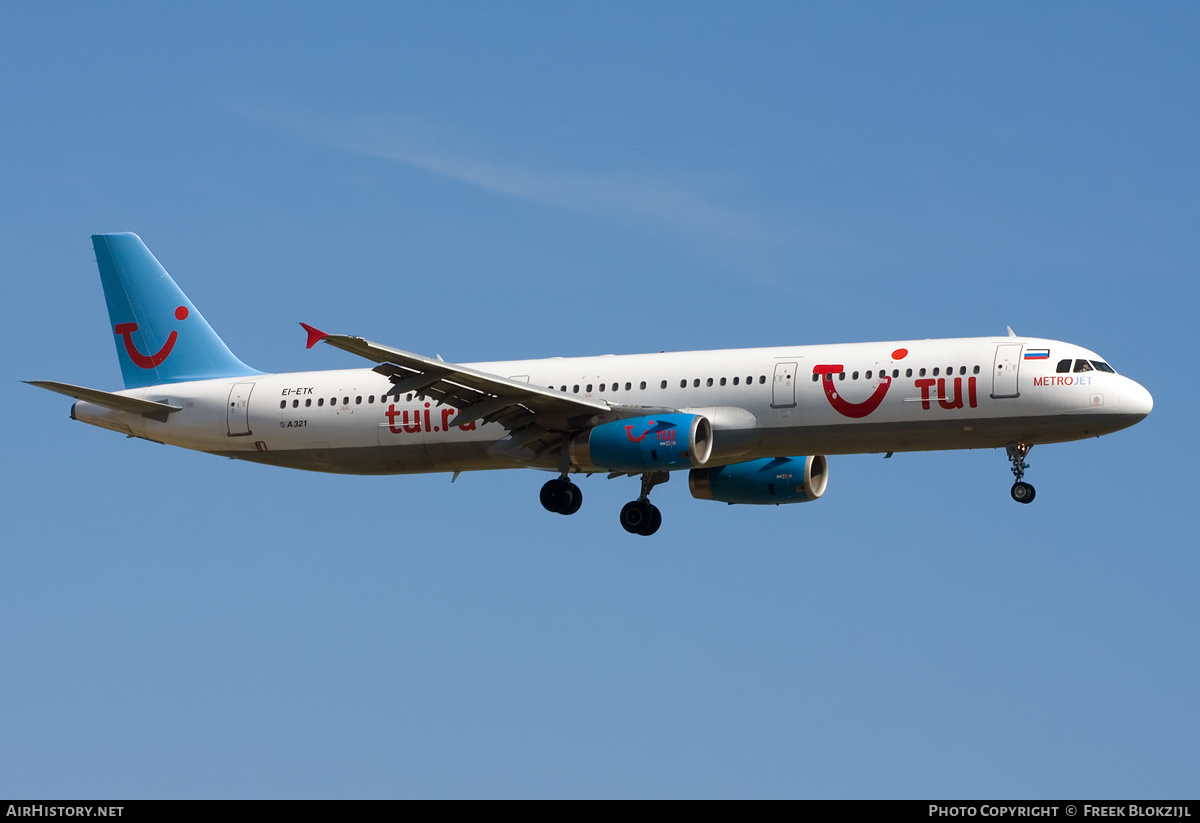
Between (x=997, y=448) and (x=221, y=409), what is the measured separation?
23567mm

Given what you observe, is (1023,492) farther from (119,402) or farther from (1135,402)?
(119,402)

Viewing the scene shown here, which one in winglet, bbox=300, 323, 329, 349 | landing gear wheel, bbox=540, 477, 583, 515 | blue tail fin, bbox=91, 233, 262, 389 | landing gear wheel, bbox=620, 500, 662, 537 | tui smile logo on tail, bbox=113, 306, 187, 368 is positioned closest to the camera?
winglet, bbox=300, 323, 329, 349

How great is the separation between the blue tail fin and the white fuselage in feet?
6.59

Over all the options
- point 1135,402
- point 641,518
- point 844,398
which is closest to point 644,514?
point 641,518

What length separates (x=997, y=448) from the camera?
47312 mm

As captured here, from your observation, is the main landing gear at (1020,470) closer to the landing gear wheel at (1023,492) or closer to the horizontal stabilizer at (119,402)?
the landing gear wheel at (1023,492)

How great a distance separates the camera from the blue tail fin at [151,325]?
56.4 m

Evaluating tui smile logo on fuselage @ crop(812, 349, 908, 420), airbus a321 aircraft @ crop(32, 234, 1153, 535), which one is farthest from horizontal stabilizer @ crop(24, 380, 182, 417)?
tui smile logo on fuselage @ crop(812, 349, 908, 420)

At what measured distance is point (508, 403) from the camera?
1914 inches

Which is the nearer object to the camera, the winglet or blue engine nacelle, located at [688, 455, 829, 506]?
the winglet

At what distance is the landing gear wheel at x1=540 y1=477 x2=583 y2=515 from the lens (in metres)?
50.3

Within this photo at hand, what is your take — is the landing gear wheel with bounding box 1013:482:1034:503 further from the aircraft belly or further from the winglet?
the winglet
